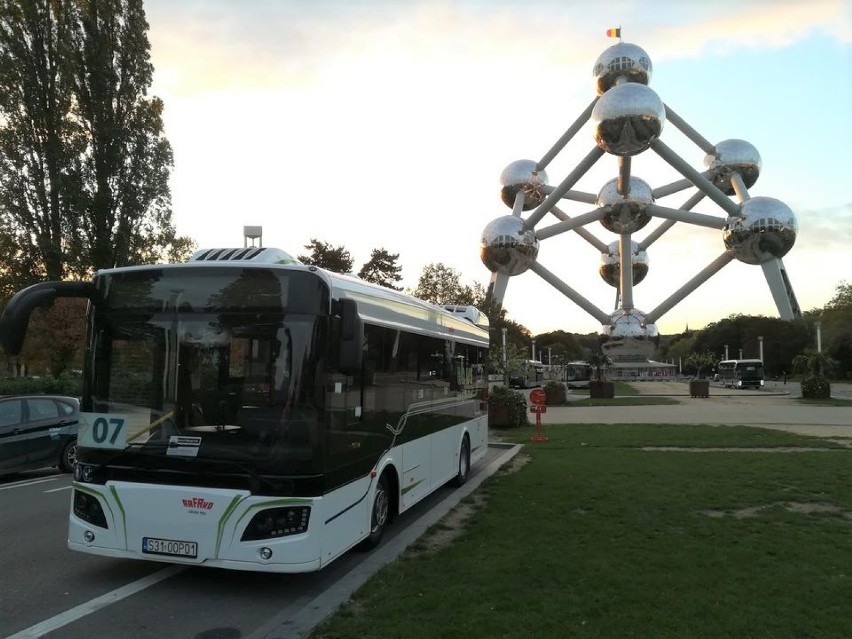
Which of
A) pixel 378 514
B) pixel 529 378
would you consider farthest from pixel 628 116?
pixel 529 378

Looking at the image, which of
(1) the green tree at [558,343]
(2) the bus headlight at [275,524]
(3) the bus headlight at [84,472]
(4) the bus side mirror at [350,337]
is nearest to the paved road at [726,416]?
(4) the bus side mirror at [350,337]

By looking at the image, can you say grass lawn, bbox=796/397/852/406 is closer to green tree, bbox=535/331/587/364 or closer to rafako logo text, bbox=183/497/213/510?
rafako logo text, bbox=183/497/213/510

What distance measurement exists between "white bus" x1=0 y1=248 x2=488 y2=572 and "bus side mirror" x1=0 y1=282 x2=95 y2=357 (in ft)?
0.04

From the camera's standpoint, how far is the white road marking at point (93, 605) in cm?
485

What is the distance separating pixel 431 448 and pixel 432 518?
39.5 inches

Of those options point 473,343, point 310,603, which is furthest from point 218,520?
point 473,343

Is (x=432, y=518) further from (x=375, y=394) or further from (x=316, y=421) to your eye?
(x=316, y=421)

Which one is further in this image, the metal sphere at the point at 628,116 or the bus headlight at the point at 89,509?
the metal sphere at the point at 628,116

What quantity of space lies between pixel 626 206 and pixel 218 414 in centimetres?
4258

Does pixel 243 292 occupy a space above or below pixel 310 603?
above

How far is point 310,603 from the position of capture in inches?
213

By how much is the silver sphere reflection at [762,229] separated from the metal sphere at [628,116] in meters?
8.30

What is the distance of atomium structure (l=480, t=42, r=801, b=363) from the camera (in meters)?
36.0

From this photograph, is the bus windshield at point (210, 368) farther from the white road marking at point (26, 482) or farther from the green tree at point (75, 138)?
the green tree at point (75, 138)
